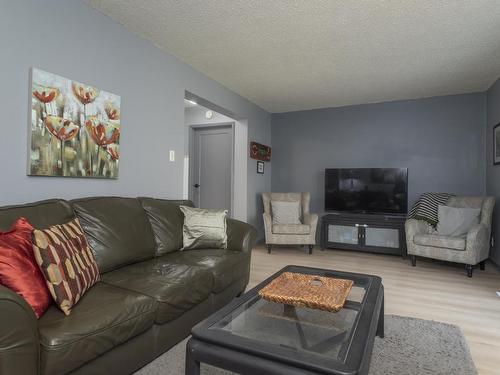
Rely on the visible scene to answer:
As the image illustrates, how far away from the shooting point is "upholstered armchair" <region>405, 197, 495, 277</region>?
139 inches

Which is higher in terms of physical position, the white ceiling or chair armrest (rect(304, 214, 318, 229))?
the white ceiling

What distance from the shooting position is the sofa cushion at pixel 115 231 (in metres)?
2.00

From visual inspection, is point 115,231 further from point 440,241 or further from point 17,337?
point 440,241

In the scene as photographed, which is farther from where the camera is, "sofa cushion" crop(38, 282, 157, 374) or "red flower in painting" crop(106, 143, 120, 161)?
"red flower in painting" crop(106, 143, 120, 161)

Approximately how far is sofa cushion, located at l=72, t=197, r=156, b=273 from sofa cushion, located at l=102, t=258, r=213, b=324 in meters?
0.09

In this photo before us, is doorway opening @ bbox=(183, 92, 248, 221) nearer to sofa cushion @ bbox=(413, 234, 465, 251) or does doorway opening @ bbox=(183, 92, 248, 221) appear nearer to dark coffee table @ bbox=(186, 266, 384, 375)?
sofa cushion @ bbox=(413, 234, 465, 251)

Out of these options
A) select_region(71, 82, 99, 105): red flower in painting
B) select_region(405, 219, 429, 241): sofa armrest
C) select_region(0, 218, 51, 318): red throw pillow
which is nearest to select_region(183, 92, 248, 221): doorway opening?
select_region(405, 219, 429, 241): sofa armrest

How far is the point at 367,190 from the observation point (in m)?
4.93

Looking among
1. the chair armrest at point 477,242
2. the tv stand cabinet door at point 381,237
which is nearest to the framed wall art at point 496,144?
the chair armrest at point 477,242

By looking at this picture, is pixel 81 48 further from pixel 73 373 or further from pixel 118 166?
pixel 73 373

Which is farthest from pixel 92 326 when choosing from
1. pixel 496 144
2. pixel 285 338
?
pixel 496 144

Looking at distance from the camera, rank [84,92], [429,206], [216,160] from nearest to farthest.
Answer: [84,92]
[429,206]
[216,160]

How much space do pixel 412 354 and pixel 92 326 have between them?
1.78 m

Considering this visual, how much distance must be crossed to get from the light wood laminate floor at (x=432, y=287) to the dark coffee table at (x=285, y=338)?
0.97 meters
